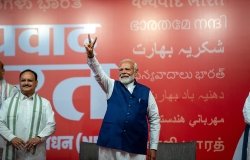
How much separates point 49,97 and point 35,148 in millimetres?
1184

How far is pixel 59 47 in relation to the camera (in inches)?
Result: 178

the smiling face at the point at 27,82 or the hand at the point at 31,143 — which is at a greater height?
the smiling face at the point at 27,82

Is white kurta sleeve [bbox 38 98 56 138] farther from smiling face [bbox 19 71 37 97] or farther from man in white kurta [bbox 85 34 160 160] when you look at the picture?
man in white kurta [bbox 85 34 160 160]

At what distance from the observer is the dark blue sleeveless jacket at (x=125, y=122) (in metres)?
3.33

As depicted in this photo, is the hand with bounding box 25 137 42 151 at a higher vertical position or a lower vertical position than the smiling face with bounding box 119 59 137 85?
lower

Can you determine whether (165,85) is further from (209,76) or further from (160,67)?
(209,76)

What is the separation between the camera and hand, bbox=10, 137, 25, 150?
3330 millimetres

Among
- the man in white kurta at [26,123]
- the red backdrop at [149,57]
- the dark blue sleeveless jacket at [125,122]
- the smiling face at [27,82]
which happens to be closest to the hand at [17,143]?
the man in white kurta at [26,123]

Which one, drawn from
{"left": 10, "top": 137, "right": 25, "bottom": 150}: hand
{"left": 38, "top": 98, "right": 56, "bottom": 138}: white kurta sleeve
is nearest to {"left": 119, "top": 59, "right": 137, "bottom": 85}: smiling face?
{"left": 38, "top": 98, "right": 56, "bottom": 138}: white kurta sleeve

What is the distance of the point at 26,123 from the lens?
3436 millimetres

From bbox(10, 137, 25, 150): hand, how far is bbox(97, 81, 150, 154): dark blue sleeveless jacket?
0.64m

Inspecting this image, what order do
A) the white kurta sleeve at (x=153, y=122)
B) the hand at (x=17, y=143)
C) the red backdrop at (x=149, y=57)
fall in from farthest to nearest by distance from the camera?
the red backdrop at (x=149, y=57)
the white kurta sleeve at (x=153, y=122)
the hand at (x=17, y=143)

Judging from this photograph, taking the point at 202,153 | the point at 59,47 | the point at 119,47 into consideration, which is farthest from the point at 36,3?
the point at 202,153

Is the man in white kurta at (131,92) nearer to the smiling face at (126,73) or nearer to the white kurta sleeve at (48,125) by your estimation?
the smiling face at (126,73)
